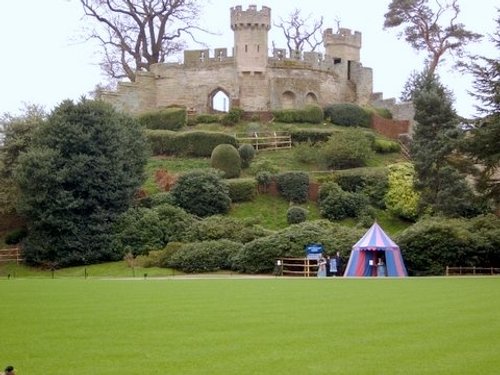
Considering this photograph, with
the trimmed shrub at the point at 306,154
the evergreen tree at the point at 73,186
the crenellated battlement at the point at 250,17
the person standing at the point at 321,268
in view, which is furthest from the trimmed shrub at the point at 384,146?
the person standing at the point at 321,268

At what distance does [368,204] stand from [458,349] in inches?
1387

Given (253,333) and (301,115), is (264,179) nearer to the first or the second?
(301,115)

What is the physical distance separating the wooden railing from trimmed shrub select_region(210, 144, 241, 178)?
14.2m

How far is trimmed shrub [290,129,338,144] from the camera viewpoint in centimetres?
5403

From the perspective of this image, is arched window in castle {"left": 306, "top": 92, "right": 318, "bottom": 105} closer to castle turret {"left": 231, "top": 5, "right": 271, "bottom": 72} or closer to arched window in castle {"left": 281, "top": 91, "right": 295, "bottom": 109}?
arched window in castle {"left": 281, "top": 91, "right": 295, "bottom": 109}

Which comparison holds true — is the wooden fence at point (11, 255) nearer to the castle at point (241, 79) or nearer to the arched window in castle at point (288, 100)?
the castle at point (241, 79)

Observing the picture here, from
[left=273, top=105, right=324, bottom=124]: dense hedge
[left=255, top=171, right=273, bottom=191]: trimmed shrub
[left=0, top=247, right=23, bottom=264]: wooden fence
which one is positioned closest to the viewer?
[left=0, top=247, right=23, bottom=264]: wooden fence

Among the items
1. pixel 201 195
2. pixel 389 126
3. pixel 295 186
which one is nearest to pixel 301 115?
pixel 389 126

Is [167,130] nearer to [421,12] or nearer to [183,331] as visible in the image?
[421,12]

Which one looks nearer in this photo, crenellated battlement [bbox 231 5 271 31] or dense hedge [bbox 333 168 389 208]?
dense hedge [bbox 333 168 389 208]

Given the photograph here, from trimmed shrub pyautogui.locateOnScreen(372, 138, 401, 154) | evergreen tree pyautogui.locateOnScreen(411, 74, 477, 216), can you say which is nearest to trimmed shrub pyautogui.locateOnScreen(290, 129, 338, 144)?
trimmed shrub pyautogui.locateOnScreen(372, 138, 401, 154)

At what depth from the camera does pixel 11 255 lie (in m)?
40.8

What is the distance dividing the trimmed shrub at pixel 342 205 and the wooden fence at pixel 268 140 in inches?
376

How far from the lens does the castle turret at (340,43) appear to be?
65125 mm
